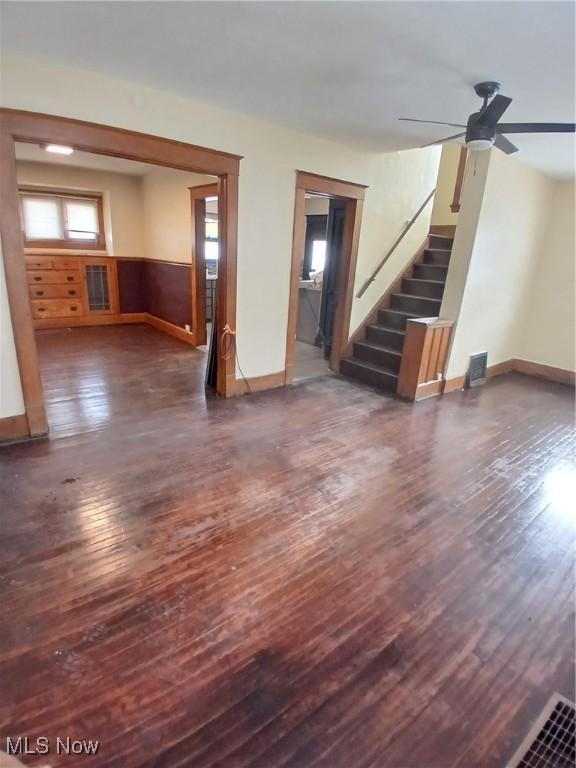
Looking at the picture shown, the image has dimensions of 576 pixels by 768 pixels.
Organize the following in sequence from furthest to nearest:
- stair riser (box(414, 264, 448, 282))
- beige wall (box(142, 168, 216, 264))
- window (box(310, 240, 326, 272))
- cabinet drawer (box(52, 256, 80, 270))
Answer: window (box(310, 240, 326, 272)) < cabinet drawer (box(52, 256, 80, 270)) < beige wall (box(142, 168, 216, 264)) < stair riser (box(414, 264, 448, 282))

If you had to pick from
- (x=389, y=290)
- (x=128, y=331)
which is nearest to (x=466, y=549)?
(x=389, y=290)

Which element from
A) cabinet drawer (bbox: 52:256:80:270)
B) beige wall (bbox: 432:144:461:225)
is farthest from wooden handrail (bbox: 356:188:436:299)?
cabinet drawer (bbox: 52:256:80:270)

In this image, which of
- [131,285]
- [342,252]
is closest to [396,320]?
[342,252]

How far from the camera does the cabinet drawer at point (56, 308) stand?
6574mm

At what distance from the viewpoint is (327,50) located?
221 cm

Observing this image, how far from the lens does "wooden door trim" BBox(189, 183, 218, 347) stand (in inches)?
217

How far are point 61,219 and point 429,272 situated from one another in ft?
20.6

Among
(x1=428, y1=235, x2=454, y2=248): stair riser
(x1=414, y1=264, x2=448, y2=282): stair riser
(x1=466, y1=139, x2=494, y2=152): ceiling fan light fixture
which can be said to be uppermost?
(x1=466, y1=139, x2=494, y2=152): ceiling fan light fixture

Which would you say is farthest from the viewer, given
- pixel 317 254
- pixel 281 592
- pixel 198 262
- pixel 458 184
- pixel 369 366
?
pixel 317 254

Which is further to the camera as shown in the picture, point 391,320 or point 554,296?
point 554,296

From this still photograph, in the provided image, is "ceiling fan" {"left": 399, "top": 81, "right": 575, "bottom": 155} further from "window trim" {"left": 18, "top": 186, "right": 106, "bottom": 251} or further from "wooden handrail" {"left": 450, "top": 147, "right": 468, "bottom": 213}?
"window trim" {"left": 18, "top": 186, "right": 106, "bottom": 251}

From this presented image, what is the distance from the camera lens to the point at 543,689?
1493 mm

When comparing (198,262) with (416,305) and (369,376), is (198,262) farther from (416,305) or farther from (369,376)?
(416,305)

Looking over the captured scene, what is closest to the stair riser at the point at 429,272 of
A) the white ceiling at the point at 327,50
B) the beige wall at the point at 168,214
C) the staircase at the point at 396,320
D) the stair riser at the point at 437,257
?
the staircase at the point at 396,320
